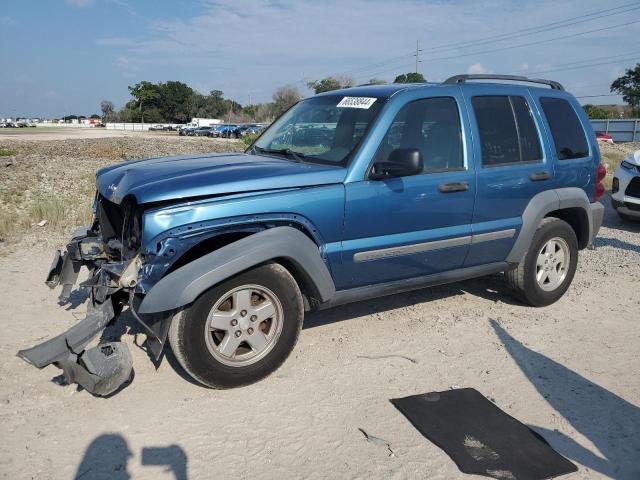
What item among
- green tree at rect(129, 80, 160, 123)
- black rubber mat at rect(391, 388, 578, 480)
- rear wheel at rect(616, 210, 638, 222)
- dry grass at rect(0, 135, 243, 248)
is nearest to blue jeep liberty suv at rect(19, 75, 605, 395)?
black rubber mat at rect(391, 388, 578, 480)

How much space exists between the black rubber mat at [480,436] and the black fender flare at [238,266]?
3.40 ft

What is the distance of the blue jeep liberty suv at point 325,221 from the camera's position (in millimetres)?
3453

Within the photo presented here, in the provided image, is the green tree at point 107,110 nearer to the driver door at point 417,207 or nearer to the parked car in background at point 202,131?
the parked car in background at point 202,131

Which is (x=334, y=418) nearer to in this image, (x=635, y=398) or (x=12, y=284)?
(x=635, y=398)

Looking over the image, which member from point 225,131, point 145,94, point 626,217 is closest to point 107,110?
point 145,94

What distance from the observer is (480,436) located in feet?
10.7

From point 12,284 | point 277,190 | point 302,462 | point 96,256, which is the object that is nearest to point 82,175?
point 12,284

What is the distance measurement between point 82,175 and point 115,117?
329 ft

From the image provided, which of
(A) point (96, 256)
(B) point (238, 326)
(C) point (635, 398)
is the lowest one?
(C) point (635, 398)

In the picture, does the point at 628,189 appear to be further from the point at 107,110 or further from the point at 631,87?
the point at 107,110

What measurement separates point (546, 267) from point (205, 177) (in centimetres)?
346

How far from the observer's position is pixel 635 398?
3.76 meters

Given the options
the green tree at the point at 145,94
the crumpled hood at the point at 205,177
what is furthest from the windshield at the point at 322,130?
the green tree at the point at 145,94

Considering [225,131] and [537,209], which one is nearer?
[537,209]
